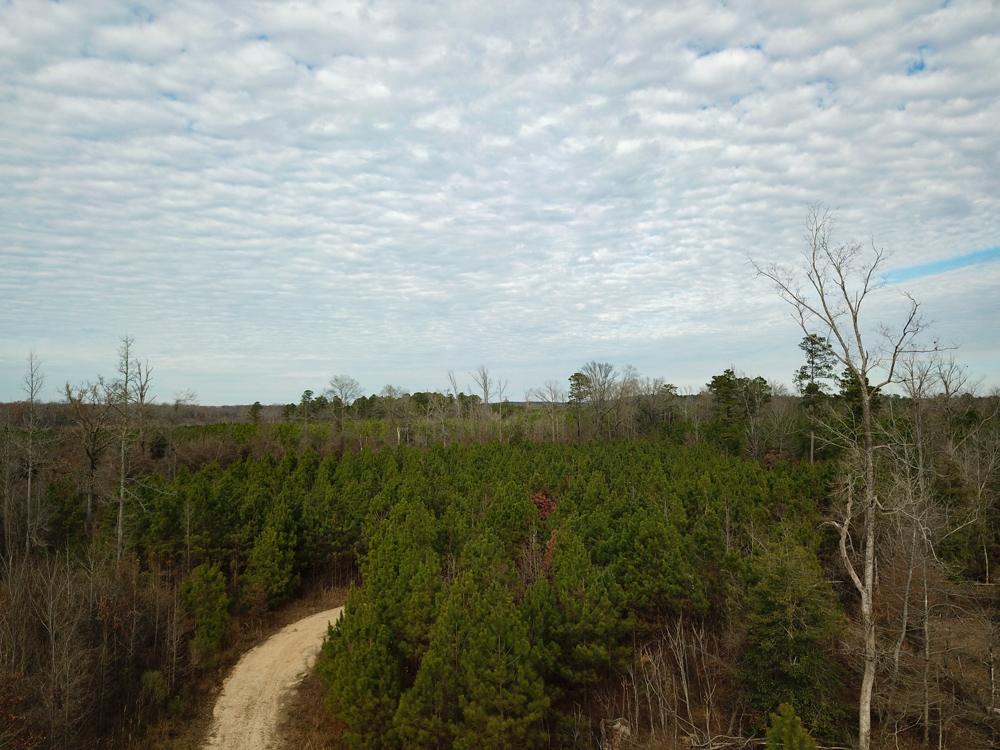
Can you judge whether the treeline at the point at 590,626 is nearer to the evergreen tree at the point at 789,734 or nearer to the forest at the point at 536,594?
the forest at the point at 536,594

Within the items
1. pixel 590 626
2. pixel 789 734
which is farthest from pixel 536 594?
pixel 789 734

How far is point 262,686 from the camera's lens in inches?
868

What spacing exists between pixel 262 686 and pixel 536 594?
38.9 ft

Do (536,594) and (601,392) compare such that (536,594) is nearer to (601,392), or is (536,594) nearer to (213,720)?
(213,720)

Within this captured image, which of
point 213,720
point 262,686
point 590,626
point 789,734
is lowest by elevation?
point 213,720

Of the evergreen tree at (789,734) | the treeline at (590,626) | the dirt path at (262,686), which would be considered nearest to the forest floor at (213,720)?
the dirt path at (262,686)

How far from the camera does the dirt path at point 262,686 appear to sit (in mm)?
19641

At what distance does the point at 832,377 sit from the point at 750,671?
123 ft

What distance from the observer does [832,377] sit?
47.9 metres

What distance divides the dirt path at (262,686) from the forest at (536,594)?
1292 mm

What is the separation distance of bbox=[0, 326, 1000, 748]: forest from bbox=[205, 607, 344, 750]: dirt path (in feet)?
4.24

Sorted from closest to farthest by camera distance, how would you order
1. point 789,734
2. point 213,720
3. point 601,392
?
1. point 789,734
2. point 213,720
3. point 601,392

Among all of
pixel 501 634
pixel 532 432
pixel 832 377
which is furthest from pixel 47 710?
pixel 532 432

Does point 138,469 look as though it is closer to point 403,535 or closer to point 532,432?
point 403,535
